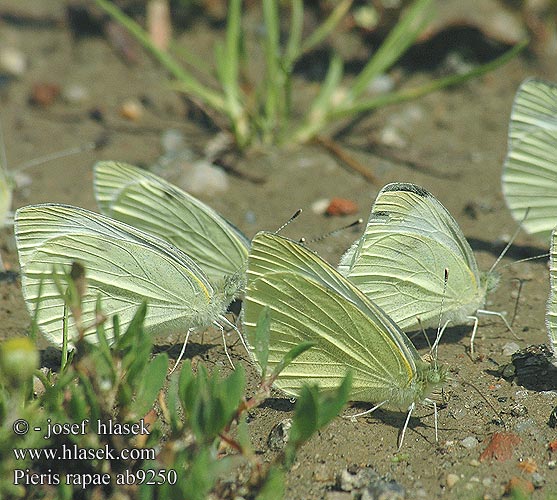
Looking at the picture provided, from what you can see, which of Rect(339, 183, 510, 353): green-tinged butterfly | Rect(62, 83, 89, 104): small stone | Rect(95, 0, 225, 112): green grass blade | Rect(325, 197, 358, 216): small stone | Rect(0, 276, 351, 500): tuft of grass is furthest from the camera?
Rect(62, 83, 89, 104): small stone

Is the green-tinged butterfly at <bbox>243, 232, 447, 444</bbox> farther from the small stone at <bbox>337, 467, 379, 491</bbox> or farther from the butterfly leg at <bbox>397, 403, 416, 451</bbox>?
the small stone at <bbox>337, 467, 379, 491</bbox>

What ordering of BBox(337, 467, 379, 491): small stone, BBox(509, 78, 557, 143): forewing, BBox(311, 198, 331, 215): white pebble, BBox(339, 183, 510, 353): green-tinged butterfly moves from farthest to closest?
BBox(311, 198, 331, 215): white pebble → BBox(509, 78, 557, 143): forewing → BBox(339, 183, 510, 353): green-tinged butterfly → BBox(337, 467, 379, 491): small stone

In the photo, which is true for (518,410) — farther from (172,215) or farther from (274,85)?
(274,85)

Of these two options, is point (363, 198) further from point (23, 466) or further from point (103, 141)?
point (23, 466)

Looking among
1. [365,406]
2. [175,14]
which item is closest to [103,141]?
[175,14]

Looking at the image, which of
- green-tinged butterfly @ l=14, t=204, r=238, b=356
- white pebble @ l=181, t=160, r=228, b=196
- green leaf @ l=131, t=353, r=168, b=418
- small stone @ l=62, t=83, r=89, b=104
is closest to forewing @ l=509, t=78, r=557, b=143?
white pebble @ l=181, t=160, r=228, b=196

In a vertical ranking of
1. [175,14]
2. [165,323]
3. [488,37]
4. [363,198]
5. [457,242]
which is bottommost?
[165,323]
